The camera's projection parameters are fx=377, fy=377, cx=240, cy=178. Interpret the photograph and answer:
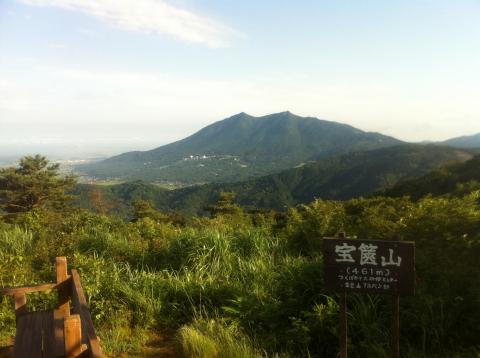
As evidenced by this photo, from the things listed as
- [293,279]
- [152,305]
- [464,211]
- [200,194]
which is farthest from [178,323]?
[200,194]

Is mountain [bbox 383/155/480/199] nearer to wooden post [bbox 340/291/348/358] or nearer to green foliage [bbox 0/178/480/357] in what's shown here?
green foliage [bbox 0/178/480/357]

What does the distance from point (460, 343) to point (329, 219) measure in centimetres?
241

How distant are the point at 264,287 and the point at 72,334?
2.56 meters

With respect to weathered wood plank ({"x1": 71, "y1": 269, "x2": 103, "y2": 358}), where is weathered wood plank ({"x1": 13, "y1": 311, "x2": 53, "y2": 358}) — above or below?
below

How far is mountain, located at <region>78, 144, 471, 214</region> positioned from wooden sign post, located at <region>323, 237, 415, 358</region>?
99.0 meters

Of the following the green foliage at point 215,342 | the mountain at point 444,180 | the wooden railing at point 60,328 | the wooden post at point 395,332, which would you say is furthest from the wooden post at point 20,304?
the mountain at point 444,180

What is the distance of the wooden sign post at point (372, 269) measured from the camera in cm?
283

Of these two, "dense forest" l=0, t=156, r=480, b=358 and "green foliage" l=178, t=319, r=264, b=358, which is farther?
"dense forest" l=0, t=156, r=480, b=358

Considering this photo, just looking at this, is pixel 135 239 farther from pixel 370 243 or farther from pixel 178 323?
pixel 370 243

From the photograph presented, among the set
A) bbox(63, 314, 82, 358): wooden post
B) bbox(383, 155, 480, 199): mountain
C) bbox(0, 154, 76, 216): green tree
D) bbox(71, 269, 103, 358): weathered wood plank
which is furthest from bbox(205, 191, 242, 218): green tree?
bbox(63, 314, 82, 358): wooden post

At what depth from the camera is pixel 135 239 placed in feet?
22.4

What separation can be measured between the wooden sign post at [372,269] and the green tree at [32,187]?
97.0 ft

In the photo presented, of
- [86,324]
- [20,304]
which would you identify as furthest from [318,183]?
[86,324]

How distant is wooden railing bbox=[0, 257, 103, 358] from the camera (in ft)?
7.44
